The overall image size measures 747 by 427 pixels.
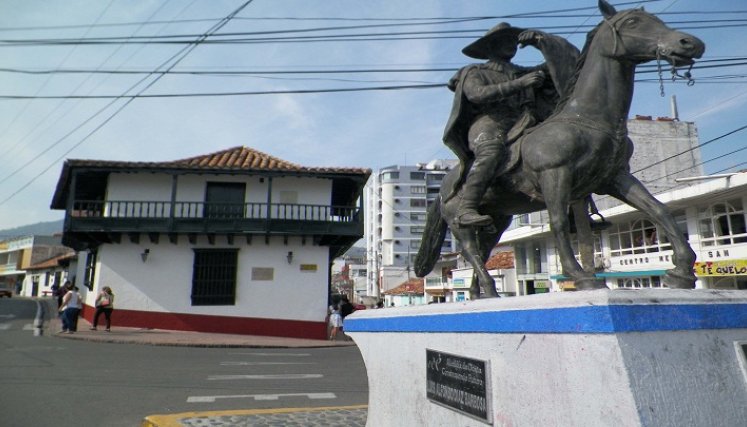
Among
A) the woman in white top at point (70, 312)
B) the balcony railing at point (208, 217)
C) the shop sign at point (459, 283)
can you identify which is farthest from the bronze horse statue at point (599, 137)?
the shop sign at point (459, 283)

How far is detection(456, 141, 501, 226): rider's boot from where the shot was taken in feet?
9.95

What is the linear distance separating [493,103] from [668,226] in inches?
53.7

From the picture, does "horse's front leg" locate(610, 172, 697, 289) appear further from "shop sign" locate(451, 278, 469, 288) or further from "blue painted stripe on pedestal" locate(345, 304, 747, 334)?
"shop sign" locate(451, 278, 469, 288)

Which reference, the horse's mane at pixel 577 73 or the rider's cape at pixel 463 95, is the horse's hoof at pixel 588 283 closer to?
the horse's mane at pixel 577 73

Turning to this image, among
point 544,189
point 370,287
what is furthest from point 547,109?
point 370,287

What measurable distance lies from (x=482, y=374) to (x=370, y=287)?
6853 centimetres

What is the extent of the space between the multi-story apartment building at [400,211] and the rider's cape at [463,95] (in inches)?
2497

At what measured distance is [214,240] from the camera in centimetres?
1669

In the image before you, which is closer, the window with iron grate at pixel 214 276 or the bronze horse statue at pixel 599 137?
the bronze horse statue at pixel 599 137

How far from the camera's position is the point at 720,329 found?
177cm

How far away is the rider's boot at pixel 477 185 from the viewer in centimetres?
303

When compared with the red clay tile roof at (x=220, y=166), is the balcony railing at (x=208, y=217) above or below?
below

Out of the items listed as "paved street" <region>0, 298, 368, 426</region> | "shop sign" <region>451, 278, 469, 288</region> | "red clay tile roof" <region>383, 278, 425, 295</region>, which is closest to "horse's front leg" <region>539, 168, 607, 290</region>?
"paved street" <region>0, 298, 368, 426</region>

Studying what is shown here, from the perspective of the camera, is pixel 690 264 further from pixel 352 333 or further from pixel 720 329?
pixel 352 333
